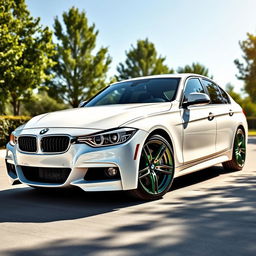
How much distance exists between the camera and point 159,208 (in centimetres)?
475

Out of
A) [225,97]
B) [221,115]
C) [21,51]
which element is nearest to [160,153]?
[221,115]

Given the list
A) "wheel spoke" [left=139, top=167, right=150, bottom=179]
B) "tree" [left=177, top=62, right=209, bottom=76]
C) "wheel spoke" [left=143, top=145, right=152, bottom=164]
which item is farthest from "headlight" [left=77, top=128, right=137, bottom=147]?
"tree" [left=177, top=62, right=209, bottom=76]

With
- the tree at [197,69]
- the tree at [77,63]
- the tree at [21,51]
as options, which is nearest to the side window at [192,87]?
the tree at [21,51]

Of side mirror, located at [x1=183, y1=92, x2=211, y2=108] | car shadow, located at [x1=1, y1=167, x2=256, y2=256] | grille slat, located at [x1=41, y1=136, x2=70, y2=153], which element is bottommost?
car shadow, located at [x1=1, y1=167, x2=256, y2=256]

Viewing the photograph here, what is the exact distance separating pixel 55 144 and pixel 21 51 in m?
18.6

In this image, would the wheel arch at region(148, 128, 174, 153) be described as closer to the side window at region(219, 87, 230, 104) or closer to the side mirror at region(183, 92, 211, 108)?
the side mirror at region(183, 92, 211, 108)

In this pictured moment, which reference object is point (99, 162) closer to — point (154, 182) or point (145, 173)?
point (145, 173)

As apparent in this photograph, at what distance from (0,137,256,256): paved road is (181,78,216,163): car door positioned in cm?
53

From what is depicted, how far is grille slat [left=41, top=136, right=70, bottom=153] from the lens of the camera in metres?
4.82

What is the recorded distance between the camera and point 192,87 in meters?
6.46

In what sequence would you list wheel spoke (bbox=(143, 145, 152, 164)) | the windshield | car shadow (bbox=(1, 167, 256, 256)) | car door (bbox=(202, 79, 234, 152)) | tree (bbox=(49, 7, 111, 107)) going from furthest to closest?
tree (bbox=(49, 7, 111, 107)) → car door (bbox=(202, 79, 234, 152)) → the windshield → wheel spoke (bbox=(143, 145, 152, 164)) → car shadow (bbox=(1, 167, 256, 256))

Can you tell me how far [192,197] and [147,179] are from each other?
692mm

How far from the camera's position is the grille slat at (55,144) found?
482 cm

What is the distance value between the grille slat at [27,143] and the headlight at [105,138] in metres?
0.66
